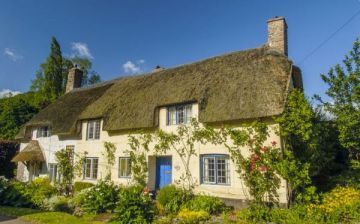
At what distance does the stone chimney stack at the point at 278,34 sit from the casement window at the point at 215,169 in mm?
6807

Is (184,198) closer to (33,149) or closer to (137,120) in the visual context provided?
(137,120)

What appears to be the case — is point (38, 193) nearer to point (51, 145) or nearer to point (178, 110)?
point (51, 145)

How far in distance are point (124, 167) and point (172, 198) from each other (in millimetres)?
5019

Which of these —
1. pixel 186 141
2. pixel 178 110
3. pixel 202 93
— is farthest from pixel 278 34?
pixel 186 141

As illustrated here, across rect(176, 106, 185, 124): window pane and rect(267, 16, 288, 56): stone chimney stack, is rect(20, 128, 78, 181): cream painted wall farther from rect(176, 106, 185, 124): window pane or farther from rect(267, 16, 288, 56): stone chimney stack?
rect(267, 16, 288, 56): stone chimney stack

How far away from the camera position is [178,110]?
14.5 meters

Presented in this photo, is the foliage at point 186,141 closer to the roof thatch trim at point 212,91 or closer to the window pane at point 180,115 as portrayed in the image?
the window pane at point 180,115

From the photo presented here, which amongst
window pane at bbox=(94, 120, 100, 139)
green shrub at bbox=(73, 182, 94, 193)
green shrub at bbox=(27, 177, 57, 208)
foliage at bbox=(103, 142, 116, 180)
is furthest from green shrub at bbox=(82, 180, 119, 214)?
window pane at bbox=(94, 120, 100, 139)

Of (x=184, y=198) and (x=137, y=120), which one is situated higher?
(x=137, y=120)

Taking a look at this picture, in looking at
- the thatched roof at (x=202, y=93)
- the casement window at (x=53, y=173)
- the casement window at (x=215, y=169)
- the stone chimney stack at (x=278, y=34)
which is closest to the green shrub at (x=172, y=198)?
the casement window at (x=215, y=169)

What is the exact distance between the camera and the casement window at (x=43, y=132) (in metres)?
21.3

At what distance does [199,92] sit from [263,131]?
152 inches

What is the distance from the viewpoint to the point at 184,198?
12.2 m

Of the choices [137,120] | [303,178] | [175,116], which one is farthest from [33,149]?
[303,178]
